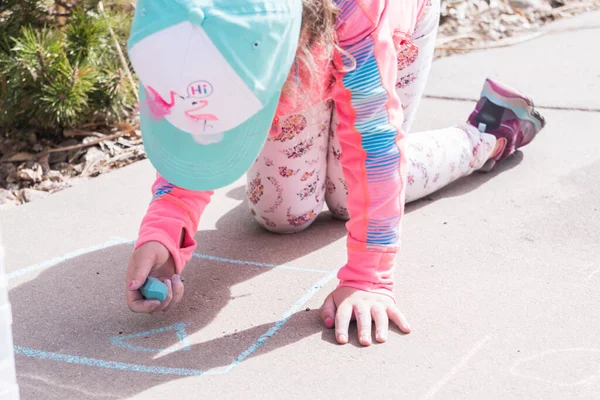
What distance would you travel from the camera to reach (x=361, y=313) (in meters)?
1.65

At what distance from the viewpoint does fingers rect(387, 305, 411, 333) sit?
5.40 feet

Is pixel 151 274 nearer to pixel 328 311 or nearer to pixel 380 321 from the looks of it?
pixel 328 311

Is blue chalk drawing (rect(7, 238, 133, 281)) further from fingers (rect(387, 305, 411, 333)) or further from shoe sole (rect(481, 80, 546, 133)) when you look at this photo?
shoe sole (rect(481, 80, 546, 133))

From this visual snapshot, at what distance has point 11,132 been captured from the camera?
2912mm

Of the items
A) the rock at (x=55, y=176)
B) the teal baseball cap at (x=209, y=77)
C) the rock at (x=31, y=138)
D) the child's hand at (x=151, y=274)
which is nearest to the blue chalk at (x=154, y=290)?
the child's hand at (x=151, y=274)

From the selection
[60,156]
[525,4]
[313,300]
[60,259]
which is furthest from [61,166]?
[525,4]

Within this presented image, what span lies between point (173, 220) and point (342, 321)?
457 millimetres

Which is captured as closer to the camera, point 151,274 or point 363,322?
point 363,322

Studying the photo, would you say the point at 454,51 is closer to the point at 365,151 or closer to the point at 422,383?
the point at 365,151

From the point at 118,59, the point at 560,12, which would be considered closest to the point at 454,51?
the point at 560,12

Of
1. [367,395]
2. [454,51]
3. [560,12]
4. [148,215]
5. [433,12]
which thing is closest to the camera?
[367,395]

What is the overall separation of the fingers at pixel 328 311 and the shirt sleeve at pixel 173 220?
341 mm

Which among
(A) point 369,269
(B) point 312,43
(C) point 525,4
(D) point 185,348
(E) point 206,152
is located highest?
(B) point 312,43

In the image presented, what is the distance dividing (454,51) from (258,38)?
2.76 metres
